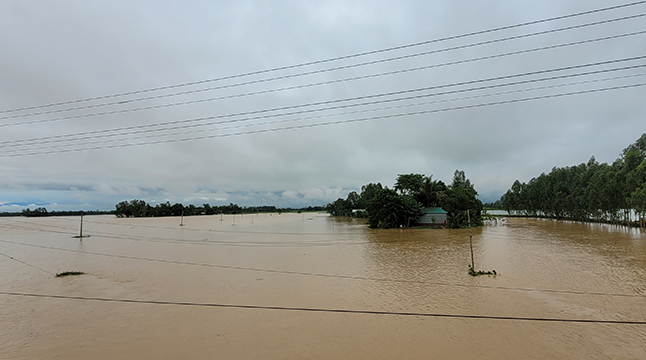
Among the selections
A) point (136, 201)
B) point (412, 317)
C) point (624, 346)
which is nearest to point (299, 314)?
point (412, 317)

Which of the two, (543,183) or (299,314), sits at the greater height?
(543,183)

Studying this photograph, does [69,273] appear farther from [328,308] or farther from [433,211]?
[433,211]

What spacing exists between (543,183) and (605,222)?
55.9 ft

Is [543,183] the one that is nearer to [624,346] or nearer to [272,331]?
[624,346]

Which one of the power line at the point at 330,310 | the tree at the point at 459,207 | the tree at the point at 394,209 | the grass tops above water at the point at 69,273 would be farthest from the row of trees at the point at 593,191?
A: the grass tops above water at the point at 69,273

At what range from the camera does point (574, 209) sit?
47.5 m

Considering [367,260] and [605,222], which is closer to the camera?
[367,260]

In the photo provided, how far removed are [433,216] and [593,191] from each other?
20386 millimetres

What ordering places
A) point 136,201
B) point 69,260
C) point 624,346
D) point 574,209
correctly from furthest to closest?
1. point 136,201
2. point 574,209
3. point 69,260
4. point 624,346

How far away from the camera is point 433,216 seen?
3669 centimetres

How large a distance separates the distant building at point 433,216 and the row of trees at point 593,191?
1704 centimetres

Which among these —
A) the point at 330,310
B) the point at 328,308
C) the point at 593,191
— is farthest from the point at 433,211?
the point at 330,310

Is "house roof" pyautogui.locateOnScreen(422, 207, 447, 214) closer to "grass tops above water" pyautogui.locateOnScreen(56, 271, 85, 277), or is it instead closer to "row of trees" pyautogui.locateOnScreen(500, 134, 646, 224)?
"row of trees" pyautogui.locateOnScreen(500, 134, 646, 224)

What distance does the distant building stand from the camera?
120 ft
